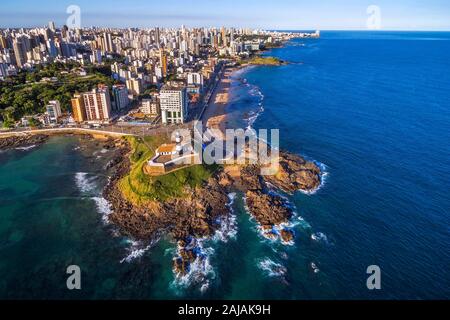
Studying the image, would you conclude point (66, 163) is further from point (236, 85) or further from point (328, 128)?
point (236, 85)

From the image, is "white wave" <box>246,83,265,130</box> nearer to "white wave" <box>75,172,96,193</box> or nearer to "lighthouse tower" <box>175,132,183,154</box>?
"lighthouse tower" <box>175,132,183,154</box>

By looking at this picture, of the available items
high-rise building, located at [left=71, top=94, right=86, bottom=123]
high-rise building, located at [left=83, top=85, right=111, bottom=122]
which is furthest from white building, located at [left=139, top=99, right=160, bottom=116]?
high-rise building, located at [left=71, top=94, right=86, bottom=123]

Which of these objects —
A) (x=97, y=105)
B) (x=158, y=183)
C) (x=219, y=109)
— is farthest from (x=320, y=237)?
(x=97, y=105)

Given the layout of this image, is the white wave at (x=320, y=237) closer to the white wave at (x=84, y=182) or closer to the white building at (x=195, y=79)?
the white wave at (x=84, y=182)

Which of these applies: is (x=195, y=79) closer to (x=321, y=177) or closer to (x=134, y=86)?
(x=134, y=86)

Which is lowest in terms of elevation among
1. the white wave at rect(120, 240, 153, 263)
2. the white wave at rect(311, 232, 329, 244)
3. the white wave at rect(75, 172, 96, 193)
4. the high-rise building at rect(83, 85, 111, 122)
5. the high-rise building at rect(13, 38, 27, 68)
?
the white wave at rect(120, 240, 153, 263)
